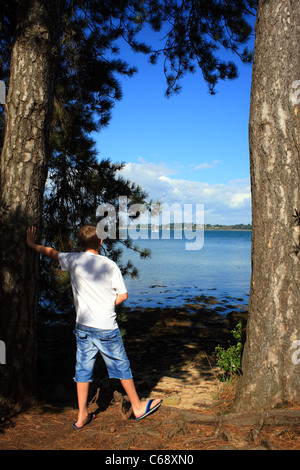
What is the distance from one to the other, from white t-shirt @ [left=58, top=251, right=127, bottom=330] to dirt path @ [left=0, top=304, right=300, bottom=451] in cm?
85

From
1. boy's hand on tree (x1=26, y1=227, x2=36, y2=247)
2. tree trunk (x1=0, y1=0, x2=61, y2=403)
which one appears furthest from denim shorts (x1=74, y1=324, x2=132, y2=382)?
boy's hand on tree (x1=26, y1=227, x2=36, y2=247)

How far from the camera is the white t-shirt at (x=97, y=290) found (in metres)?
3.53


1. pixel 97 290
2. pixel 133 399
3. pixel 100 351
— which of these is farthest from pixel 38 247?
pixel 133 399

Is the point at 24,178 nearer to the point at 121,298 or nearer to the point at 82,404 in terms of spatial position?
the point at 121,298

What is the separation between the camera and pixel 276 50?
11.9 ft

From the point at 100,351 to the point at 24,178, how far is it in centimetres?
191

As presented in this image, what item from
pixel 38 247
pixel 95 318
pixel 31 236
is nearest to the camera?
pixel 95 318

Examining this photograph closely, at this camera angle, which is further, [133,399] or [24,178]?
[24,178]

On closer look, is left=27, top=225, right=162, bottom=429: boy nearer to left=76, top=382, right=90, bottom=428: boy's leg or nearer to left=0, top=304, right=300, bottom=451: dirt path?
left=76, top=382, right=90, bottom=428: boy's leg

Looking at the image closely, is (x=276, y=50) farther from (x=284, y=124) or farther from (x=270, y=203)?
(x=270, y=203)

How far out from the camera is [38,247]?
379cm

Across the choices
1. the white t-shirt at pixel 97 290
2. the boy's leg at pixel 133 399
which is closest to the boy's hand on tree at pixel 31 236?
the white t-shirt at pixel 97 290

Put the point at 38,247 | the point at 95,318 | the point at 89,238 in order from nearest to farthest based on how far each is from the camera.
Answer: the point at 95,318
the point at 89,238
the point at 38,247

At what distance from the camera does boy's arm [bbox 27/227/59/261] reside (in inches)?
147
